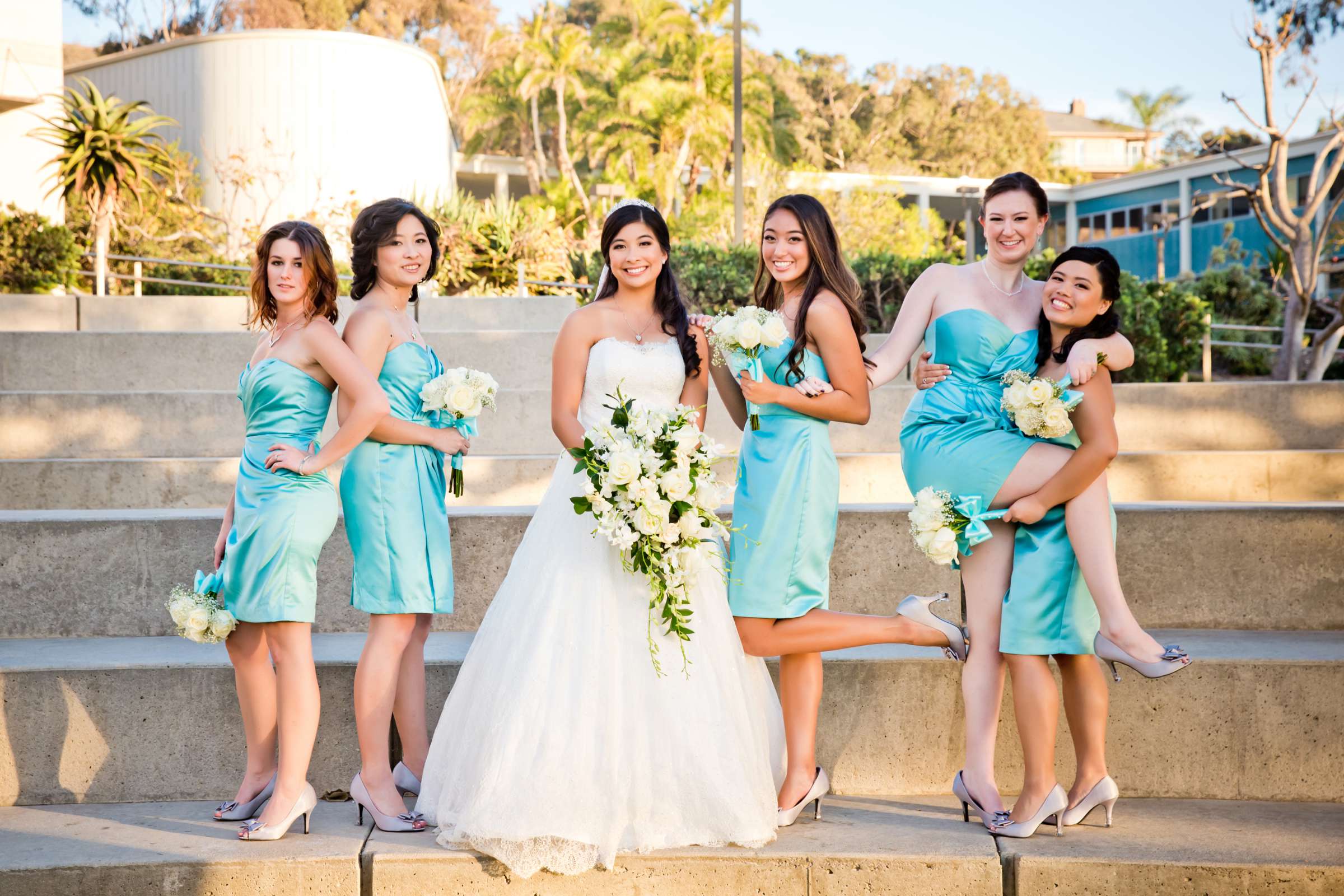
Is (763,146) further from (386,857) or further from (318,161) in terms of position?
(386,857)

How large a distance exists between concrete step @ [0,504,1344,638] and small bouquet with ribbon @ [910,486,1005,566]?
124cm

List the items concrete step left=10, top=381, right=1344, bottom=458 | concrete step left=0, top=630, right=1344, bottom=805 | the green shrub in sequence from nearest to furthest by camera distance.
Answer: concrete step left=0, top=630, right=1344, bottom=805 < concrete step left=10, top=381, right=1344, bottom=458 < the green shrub

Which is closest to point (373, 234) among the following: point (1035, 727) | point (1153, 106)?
point (1035, 727)

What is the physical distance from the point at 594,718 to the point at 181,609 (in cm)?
141

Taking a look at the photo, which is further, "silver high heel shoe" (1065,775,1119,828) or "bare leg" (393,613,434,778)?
"bare leg" (393,613,434,778)

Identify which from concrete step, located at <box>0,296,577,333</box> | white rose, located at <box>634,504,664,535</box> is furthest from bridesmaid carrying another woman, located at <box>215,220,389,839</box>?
concrete step, located at <box>0,296,577,333</box>

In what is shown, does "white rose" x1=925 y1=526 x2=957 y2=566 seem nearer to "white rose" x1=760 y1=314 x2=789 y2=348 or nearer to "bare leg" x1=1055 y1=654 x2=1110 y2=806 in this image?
"bare leg" x1=1055 y1=654 x2=1110 y2=806

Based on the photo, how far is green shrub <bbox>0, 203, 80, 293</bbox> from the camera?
1209 centimetres

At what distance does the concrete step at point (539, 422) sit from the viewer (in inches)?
269

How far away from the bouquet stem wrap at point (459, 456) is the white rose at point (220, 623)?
0.84 meters

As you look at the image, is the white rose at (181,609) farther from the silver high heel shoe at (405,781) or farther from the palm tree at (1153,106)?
the palm tree at (1153,106)

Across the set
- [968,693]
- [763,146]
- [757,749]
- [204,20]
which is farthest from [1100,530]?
[204,20]

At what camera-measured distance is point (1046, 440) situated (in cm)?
383

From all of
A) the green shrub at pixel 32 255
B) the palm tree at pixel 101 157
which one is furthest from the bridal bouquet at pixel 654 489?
the green shrub at pixel 32 255
